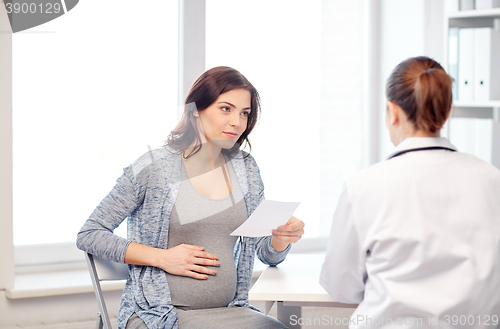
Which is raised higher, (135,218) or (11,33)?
(11,33)

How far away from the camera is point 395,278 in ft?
2.98

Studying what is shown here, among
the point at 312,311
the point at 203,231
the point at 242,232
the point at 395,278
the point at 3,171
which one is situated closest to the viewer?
the point at 395,278

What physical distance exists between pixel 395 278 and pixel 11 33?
64.2 inches

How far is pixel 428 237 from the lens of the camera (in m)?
0.89

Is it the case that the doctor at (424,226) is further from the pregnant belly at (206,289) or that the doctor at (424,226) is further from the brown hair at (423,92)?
the pregnant belly at (206,289)

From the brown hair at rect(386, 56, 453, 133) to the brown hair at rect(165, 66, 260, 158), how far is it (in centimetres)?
54

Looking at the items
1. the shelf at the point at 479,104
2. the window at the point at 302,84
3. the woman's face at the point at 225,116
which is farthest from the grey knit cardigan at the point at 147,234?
the shelf at the point at 479,104

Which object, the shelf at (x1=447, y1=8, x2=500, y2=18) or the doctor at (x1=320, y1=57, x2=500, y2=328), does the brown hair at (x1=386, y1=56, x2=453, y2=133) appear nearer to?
the doctor at (x1=320, y1=57, x2=500, y2=328)

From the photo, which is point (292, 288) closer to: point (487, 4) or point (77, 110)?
point (77, 110)

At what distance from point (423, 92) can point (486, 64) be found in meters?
1.37

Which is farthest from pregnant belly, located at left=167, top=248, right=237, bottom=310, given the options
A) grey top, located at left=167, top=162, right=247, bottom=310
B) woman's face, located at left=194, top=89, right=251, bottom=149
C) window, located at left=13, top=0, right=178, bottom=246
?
window, located at left=13, top=0, right=178, bottom=246

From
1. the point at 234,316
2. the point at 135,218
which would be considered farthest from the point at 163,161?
the point at 234,316

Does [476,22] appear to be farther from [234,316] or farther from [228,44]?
[234,316]

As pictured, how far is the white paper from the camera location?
1.17m
